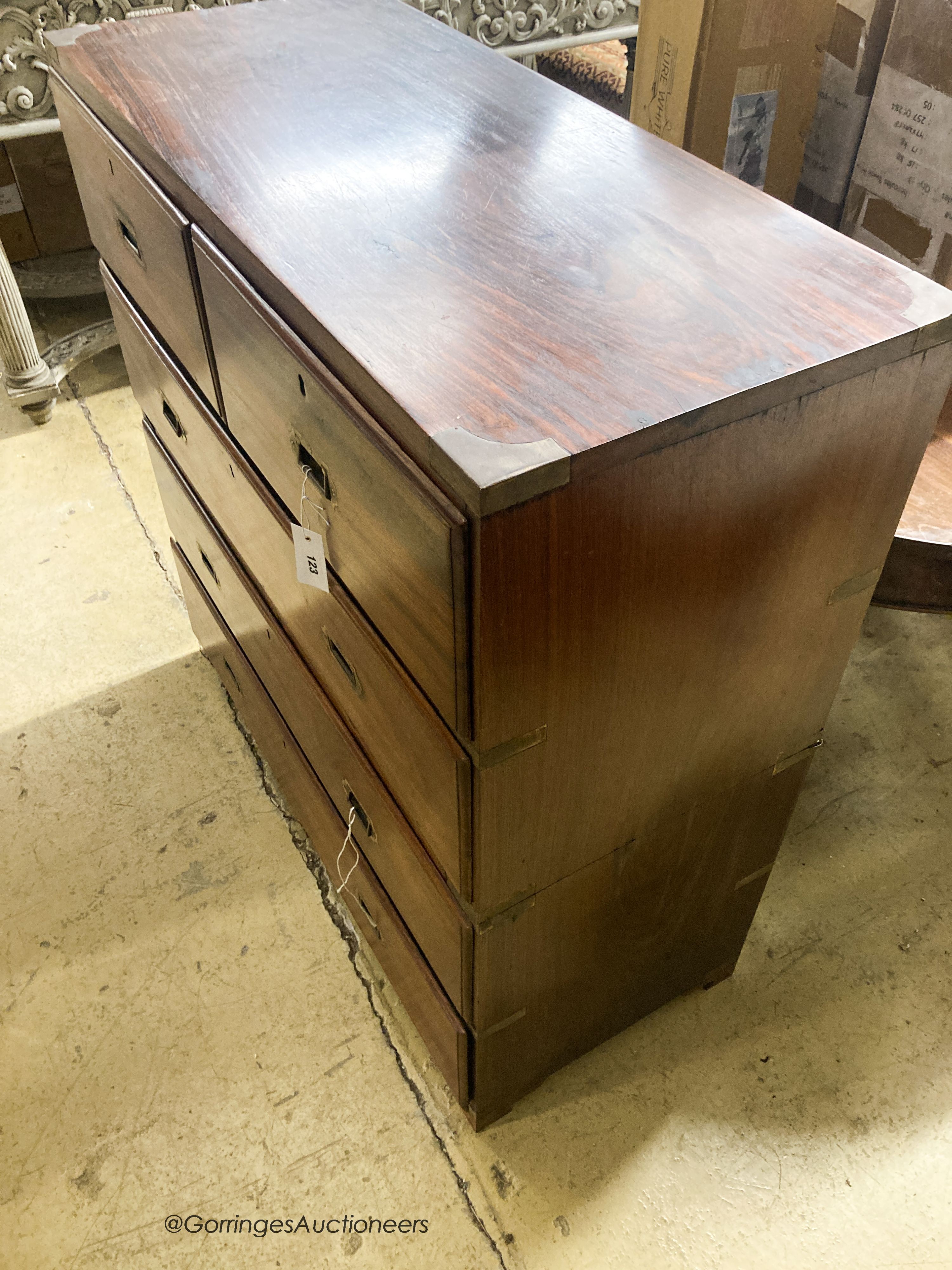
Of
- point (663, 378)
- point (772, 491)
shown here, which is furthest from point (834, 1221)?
point (663, 378)

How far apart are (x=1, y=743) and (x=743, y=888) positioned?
1.36m

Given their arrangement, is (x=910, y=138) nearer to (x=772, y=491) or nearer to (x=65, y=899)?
(x=772, y=491)

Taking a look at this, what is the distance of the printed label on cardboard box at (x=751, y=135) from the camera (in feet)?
5.16

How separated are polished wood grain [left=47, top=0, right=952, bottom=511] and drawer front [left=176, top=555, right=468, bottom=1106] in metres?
0.75

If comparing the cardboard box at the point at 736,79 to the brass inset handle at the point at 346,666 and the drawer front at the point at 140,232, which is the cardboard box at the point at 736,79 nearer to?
the drawer front at the point at 140,232

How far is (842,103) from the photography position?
157 cm

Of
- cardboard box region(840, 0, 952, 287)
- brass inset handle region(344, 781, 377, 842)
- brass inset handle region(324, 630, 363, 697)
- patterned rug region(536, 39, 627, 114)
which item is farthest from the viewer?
patterned rug region(536, 39, 627, 114)

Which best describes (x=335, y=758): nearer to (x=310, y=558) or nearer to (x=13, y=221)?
(x=310, y=558)

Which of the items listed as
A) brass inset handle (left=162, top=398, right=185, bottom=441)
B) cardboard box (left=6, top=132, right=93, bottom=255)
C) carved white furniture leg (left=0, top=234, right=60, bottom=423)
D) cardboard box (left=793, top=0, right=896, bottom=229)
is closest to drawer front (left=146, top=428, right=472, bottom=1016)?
brass inset handle (left=162, top=398, right=185, bottom=441)

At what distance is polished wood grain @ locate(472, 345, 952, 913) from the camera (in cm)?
75

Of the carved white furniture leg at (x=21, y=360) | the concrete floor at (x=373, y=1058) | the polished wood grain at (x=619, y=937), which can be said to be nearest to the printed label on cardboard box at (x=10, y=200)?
the carved white furniture leg at (x=21, y=360)

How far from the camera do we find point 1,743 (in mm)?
1869

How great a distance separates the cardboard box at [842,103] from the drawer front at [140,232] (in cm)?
100

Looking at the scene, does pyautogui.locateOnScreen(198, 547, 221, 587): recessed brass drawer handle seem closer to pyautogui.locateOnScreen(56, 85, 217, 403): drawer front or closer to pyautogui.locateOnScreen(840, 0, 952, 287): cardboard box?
pyautogui.locateOnScreen(56, 85, 217, 403): drawer front
